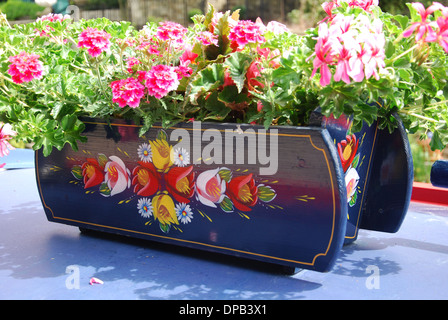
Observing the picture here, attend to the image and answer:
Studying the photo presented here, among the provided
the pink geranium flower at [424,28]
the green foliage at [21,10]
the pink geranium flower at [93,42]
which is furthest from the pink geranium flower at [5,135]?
the green foliage at [21,10]

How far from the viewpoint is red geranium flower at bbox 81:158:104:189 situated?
2.95m

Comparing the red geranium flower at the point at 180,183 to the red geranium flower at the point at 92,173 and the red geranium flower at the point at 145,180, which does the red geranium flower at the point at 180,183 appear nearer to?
the red geranium flower at the point at 145,180

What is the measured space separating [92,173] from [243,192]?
3.04 feet

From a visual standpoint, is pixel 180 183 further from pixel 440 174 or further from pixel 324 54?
pixel 440 174

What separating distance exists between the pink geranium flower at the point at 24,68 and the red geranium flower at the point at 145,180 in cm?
68

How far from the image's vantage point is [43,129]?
107 inches

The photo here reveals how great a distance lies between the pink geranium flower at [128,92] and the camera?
252 cm

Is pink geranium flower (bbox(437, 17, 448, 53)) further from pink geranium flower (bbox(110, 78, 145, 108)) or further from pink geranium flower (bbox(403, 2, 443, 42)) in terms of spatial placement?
pink geranium flower (bbox(110, 78, 145, 108))

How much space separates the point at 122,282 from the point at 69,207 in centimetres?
81

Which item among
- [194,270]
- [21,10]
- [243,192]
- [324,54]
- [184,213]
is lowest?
[194,270]

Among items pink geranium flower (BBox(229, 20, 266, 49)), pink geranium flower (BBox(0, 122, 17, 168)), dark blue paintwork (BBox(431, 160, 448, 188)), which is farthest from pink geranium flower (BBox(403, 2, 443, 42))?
pink geranium flower (BBox(0, 122, 17, 168))

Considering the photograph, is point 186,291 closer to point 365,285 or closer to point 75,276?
point 75,276

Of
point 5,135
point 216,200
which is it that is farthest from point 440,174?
point 5,135

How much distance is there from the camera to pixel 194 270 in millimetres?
2615
